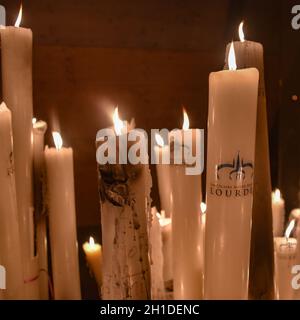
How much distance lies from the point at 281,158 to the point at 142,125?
0.42 metres

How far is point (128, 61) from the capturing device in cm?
119

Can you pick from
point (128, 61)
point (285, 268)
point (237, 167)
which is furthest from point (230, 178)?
point (128, 61)

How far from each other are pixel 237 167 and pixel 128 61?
3.08 feet

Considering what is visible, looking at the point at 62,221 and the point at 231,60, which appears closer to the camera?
the point at 231,60

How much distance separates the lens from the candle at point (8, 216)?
0.35 m

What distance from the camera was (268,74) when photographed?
122cm

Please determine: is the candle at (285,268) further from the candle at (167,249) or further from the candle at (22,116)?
the candle at (22,116)

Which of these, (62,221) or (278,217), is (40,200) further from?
(278,217)

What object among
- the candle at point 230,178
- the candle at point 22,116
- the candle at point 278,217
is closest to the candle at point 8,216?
the candle at point 22,116

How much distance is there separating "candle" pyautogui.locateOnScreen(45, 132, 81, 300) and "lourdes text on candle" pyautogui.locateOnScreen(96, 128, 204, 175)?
11cm

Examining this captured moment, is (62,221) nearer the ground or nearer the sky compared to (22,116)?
nearer the ground

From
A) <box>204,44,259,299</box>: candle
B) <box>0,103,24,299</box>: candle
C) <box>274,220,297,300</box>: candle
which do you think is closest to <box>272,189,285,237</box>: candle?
<box>274,220,297,300</box>: candle

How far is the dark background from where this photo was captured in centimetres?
113

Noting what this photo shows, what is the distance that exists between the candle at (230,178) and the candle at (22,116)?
19 cm
